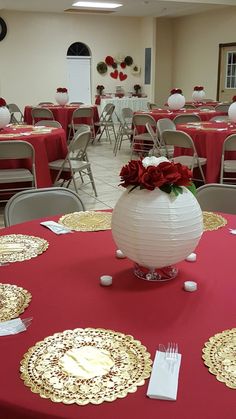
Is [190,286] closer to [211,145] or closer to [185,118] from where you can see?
[211,145]

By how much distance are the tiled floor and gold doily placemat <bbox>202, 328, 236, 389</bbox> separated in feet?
7.42

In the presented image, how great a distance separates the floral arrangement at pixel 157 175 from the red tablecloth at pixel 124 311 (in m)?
0.29

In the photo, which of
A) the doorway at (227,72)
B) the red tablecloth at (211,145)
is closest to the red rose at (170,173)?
the red tablecloth at (211,145)

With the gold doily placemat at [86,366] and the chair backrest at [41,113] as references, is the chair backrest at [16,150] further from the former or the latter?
the chair backrest at [41,113]

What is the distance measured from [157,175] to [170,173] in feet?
0.13

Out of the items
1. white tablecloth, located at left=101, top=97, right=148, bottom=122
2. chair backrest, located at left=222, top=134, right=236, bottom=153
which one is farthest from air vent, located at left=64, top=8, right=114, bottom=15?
chair backrest, located at left=222, top=134, right=236, bottom=153

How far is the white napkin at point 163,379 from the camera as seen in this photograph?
35.4 inches

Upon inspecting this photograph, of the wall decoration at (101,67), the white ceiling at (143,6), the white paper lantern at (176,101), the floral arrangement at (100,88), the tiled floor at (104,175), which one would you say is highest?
the white ceiling at (143,6)

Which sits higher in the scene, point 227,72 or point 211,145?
point 227,72

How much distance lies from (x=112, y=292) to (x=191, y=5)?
37.2ft

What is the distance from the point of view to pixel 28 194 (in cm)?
235

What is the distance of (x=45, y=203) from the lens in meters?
2.39

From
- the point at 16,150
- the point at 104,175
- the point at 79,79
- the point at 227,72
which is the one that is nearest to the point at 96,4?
the point at 79,79

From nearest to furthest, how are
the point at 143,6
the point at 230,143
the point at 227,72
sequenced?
the point at 230,143
the point at 143,6
the point at 227,72
